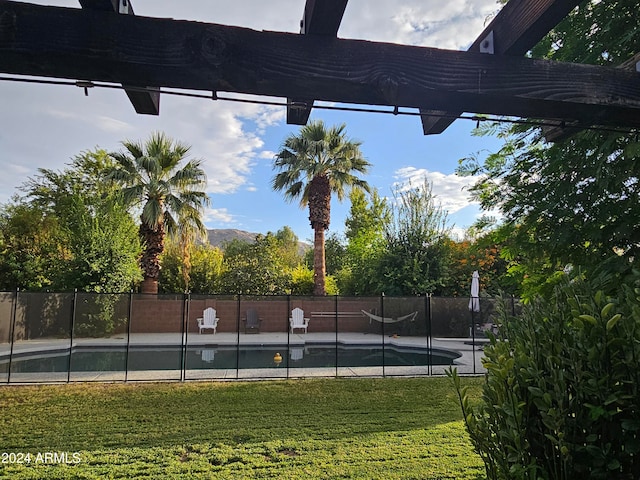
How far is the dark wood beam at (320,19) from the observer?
1.39m

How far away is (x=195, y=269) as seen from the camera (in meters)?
18.9

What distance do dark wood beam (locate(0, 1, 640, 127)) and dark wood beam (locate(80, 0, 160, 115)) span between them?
0.03m

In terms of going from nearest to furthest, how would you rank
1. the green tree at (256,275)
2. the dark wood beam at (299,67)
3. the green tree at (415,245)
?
1. the dark wood beam at (299,67)
2. the green tree at (415,245)
3. the green tree at (256,275)

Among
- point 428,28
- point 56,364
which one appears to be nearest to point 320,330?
point 56,364

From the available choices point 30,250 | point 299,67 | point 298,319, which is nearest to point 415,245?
point 298,319

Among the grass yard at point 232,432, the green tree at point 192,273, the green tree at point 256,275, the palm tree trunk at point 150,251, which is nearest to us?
the grass yard at point 232,432

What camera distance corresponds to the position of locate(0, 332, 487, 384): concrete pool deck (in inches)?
287

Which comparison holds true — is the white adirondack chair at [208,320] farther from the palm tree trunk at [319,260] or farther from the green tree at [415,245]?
the green tree at [415,245]

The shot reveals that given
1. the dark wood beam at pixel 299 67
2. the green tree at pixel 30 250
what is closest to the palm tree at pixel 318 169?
the green tree at pixel 30 250

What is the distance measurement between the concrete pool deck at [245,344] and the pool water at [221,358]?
147 millimetres

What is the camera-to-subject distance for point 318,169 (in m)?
15.8

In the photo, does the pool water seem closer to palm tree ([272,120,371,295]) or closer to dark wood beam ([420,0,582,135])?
palm tree ([272,120,371,295])

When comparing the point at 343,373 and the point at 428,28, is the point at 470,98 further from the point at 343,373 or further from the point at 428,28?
the point at 343,373

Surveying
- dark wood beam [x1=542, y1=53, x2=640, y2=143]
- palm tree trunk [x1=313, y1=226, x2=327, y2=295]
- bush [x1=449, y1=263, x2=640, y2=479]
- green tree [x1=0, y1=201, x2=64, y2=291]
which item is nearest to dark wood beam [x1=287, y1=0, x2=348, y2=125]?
dark wood beam [x1=542, y1=53, x2=640, y2=143]
